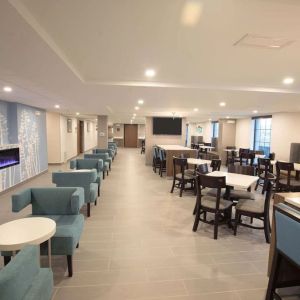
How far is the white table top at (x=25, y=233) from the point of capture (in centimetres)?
169

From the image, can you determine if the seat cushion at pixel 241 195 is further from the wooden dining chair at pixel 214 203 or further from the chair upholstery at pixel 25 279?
the chair upholstery at pixel 25 279

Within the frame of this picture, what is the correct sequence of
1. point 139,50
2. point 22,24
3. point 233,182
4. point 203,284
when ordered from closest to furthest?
point 22,24
point 203,284
point 139,50
point 233,182

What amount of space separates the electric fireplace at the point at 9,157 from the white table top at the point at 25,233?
146 inches

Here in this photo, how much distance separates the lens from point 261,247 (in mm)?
2926

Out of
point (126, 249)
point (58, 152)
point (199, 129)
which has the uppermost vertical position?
point (199, 129)

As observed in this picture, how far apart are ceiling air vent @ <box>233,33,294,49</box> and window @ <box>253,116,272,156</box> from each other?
7.27 metres

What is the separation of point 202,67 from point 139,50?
970mm

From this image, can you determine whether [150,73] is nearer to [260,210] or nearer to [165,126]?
[260,210]

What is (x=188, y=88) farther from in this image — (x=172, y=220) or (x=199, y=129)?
(x=199, y=129)

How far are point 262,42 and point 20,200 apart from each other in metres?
2.95

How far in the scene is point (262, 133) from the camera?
9383 mm

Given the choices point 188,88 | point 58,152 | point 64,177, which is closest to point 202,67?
point 188,88

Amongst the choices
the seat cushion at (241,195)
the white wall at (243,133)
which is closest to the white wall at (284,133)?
the white wall at (243,133)

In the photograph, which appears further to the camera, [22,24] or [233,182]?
[233,182]
